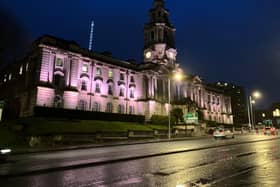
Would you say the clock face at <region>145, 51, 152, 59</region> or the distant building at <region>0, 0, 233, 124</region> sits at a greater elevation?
the clock face at <region>145, 51, 152, 59</region>

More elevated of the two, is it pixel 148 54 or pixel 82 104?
pixel 148 54

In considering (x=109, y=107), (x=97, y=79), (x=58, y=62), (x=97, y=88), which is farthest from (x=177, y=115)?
(x=58, y=62)

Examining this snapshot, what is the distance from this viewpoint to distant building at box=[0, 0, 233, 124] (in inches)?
1762

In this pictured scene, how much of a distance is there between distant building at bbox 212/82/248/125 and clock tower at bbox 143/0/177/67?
7216 centimetres

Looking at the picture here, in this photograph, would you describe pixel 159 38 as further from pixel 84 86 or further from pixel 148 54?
pixel 84 86

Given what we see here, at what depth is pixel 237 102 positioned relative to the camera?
14938cm

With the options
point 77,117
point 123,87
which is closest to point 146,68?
point 123,87

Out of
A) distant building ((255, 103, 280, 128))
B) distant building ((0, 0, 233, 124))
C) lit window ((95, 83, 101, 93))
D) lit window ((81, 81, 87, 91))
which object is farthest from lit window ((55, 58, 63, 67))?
distant building ((255, 103, 280, 128))

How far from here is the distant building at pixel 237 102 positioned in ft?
465

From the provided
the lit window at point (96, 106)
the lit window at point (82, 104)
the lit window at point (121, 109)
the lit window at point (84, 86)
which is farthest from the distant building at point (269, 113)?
the lit window at point (84, 86)

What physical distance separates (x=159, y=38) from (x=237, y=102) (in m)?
94.5

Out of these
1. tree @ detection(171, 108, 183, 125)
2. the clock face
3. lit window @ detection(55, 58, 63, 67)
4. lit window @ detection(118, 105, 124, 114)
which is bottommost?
tree @ detection(171, 108, 183, 125)

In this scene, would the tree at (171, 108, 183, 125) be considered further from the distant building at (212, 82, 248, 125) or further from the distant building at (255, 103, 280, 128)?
the distant building at (212, 82, 248, 125)

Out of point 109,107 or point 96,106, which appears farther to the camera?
point 109,107
